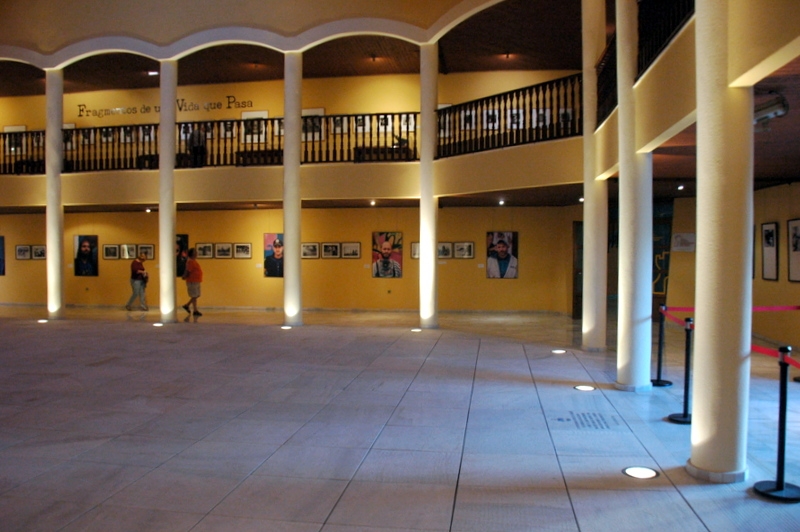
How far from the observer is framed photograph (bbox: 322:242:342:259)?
55.8ft

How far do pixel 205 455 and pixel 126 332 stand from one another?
856 cm

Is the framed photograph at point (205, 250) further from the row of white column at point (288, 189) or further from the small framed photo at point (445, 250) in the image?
the small framed photo at point (445, 250)

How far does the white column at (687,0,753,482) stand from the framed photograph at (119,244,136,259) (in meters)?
17.2

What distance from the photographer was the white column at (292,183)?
44.6 ft

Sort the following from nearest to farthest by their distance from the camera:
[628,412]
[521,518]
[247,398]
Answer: [521,518]
[628,412]
[247,398]

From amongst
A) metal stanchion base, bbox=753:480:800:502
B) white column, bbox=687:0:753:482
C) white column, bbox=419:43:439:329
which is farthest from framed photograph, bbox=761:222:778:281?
metal stanchion base, bbox=753:480:800:502

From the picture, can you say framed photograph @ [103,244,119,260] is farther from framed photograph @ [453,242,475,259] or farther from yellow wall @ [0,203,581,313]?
framed photograph @ [453,242,475,259]

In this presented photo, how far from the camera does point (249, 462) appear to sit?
16.1ft

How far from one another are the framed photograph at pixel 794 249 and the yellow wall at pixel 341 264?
5.55 meters

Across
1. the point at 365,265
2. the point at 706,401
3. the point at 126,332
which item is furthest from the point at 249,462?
the point at 365,265

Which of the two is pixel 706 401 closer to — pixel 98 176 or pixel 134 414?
pixel 134 414

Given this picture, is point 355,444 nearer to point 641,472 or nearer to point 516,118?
point 641,472

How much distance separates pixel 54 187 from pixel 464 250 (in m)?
10.5

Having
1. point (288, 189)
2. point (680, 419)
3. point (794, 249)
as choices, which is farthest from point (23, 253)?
point (794, 249)
